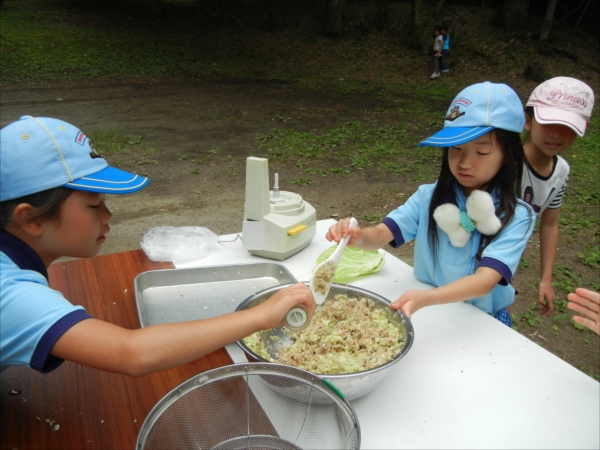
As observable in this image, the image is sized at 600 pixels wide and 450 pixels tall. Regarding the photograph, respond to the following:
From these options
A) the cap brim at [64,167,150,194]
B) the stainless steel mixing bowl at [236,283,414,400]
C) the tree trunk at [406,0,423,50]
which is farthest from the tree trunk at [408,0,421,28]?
the cap brim at [64,167,150,194]

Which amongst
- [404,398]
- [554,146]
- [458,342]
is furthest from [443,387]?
[554,146]

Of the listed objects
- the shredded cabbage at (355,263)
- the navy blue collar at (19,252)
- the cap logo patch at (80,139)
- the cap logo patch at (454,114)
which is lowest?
the shredded cabbage at (355,263)

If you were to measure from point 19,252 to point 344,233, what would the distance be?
1.01 meters

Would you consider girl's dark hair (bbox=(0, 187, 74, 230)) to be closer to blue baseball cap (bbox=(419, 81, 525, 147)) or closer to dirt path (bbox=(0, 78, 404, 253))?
blue baseball cap (bbox=(419, 81, 525, 147))

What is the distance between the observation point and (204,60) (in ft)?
40.9

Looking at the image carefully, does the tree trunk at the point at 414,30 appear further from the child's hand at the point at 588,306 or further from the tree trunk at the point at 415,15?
the child's hand at the point at 588,306

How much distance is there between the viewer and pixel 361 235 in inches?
70.5

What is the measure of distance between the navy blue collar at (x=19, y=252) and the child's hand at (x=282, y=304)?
0.59 meters

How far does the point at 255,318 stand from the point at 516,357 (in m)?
0.84

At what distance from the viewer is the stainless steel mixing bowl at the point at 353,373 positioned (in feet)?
3.64

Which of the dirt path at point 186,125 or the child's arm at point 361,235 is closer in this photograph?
the child's arm at point 361,235

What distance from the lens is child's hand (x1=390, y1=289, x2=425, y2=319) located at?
1401mm

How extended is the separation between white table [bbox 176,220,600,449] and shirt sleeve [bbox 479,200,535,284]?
0.66ft

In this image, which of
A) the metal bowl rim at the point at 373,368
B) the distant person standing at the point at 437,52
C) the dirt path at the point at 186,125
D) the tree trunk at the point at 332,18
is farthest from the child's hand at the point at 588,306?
the tree trunk at the point at 332,18
